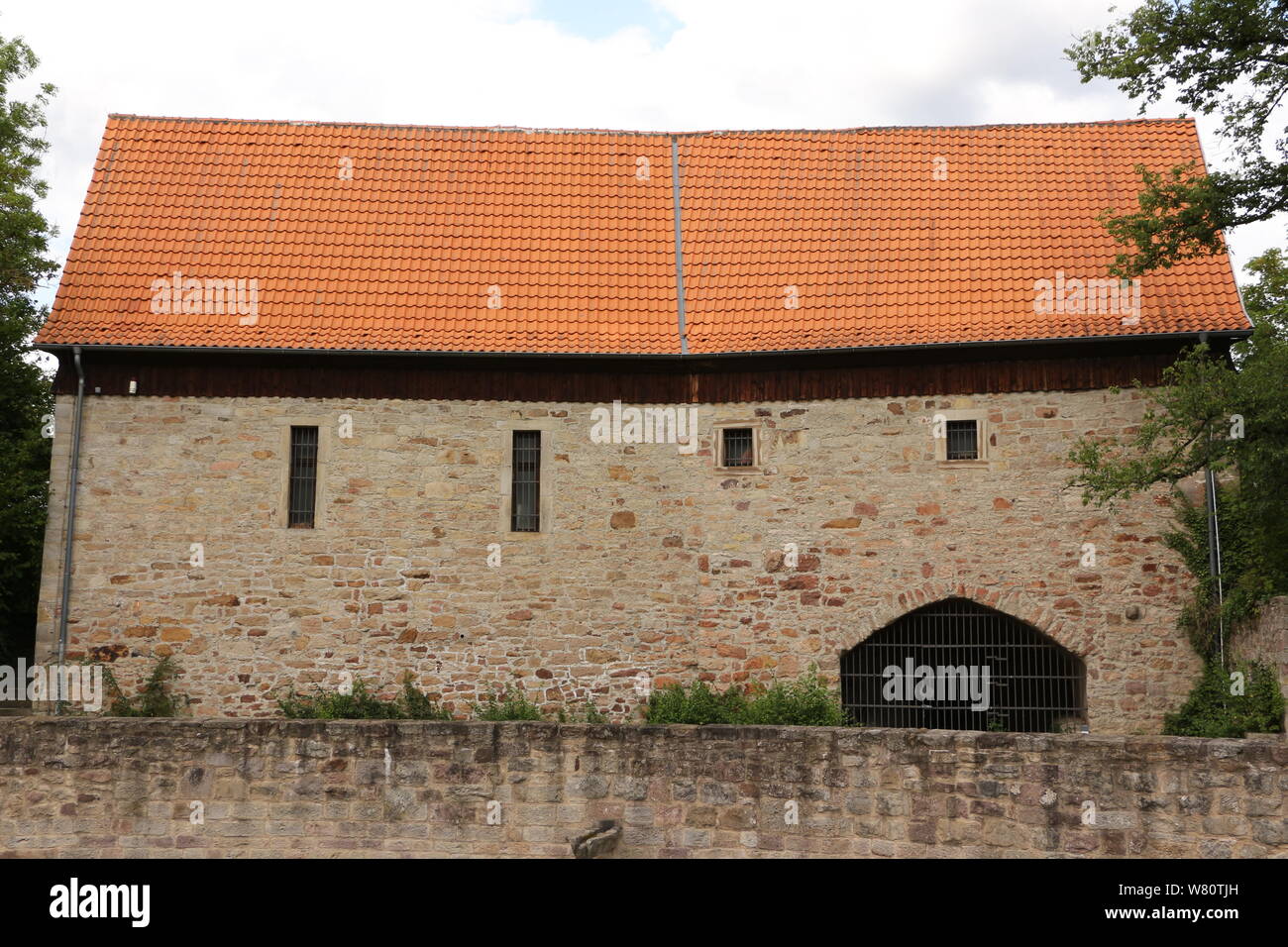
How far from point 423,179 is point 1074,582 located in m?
9.78

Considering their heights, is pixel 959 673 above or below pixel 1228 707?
above

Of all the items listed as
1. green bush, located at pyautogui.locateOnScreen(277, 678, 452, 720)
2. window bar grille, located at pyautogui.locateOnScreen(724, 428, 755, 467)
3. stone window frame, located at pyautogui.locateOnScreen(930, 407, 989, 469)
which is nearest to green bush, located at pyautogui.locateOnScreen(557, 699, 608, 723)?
green bush, located at pyautogui.locateOnScreen(277, 678, 452, 720)

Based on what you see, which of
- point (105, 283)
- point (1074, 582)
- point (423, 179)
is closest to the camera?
point (1074, 582)

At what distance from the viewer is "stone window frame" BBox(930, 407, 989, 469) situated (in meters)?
13.9

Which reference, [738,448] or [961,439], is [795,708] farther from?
[961,439]

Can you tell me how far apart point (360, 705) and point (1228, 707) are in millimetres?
9334

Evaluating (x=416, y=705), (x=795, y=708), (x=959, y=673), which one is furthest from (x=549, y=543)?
(x=959, y=673)

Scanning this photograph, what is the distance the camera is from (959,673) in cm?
1380

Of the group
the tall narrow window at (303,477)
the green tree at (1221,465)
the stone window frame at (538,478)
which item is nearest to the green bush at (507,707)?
the stone window frame at (538,478)

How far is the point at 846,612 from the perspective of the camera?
13812 mm

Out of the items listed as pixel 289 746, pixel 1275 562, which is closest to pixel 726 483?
pixel 1275 562

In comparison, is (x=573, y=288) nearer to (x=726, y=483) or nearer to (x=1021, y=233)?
(x=726, y=483)

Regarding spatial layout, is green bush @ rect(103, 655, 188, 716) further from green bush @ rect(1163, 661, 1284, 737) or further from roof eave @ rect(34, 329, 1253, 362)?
green bush @ rect(1163, 661, 1284, 737)

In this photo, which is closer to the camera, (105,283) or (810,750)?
(810,750)
